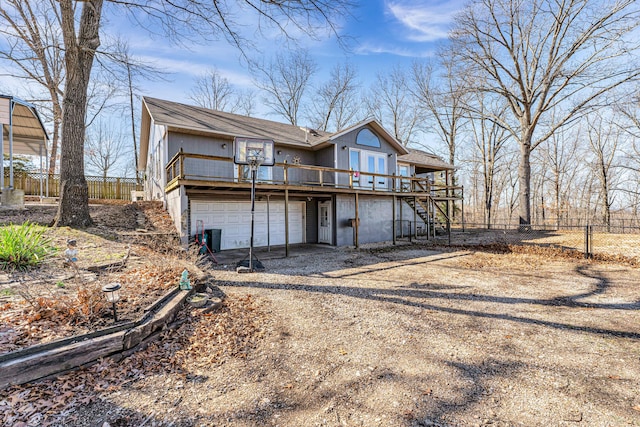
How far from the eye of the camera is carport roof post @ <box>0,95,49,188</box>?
9594 millimetres

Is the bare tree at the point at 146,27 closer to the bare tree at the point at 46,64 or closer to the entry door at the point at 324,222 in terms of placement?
the entry door at the point at 324,222

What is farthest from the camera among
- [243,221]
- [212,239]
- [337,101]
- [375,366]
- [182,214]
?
[337,101]

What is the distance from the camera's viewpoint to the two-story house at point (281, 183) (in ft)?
34.7

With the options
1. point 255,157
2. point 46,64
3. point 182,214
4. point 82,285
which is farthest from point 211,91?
point 82,285

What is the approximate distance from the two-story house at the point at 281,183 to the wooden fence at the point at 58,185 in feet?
4.39

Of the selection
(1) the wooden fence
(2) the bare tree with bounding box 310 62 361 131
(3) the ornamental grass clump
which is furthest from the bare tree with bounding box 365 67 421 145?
(3) the ornamental grass clump

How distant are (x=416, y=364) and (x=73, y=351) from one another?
11.2 ft

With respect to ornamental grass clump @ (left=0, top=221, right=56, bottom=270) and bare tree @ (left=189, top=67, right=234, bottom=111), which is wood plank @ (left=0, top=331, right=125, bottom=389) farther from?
bare tree @ (left=189, top=67, right=234, bottom=111)

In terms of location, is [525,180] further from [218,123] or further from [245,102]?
[245,102]

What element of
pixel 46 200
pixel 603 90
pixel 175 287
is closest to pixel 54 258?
pixel 175 287

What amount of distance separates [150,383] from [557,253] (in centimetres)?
1255

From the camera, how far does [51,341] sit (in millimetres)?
2686

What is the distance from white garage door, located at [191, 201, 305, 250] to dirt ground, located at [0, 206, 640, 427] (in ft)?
18.9

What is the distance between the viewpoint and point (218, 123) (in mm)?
12406
